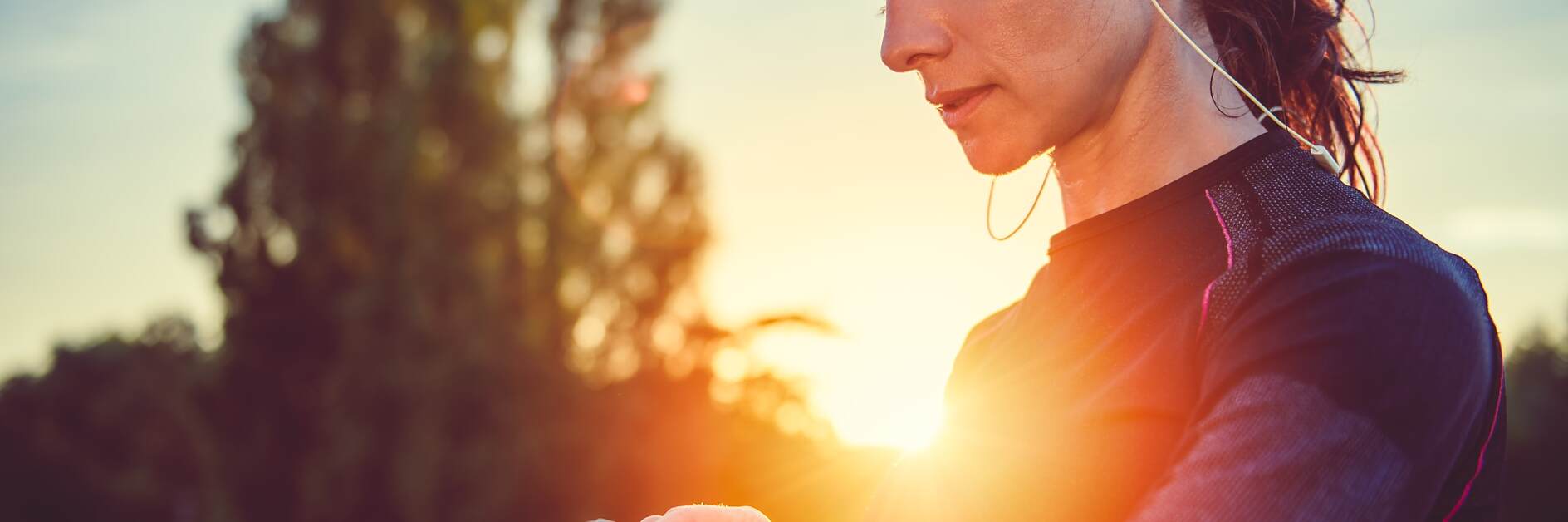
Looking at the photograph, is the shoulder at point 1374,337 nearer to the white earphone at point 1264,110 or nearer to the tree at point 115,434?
the white earphone at point 1264,110

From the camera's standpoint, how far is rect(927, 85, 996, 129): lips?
1831 mm

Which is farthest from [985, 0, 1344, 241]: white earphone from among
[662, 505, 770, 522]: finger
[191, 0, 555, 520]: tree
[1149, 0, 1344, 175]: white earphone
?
[191, 0, 555, 520]: tree

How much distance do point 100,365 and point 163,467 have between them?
10.3 metres

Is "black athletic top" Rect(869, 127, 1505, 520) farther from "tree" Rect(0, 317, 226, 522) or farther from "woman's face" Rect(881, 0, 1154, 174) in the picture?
"tree" Rect(0, 317, 226, 522)

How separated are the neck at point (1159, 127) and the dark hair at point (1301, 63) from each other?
61mm

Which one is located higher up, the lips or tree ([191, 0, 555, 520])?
tree ([191, 0, 555, 520])

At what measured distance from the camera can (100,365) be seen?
21.1 m

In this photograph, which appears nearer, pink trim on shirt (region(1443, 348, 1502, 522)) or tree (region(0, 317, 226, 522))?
pink trim on shirt (region(1443, 348, 1502, 522))

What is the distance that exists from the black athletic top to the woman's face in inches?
7.6

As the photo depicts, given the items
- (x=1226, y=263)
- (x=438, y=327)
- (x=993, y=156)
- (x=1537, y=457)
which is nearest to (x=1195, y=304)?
(x=1226, y=263)

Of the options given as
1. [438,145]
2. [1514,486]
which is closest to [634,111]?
[438,145]

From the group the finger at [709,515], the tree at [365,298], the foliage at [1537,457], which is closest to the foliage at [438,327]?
the tree at [365,298]

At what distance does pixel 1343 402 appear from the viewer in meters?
1.15

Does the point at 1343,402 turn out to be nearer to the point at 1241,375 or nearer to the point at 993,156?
the point at 1241,375
